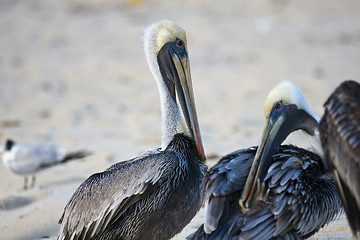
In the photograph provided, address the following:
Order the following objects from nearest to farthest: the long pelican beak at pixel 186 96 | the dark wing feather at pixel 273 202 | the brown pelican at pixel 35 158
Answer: the dark wing feather at pixel 273 202, the long pelican beak at pixel 186 96, the brown pelican at pixel 35 158

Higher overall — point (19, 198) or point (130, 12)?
point (130, 12)

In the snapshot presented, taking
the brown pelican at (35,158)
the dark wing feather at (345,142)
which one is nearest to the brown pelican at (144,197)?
the dark wing feather at (345,142)

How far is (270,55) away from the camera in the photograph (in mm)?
10586

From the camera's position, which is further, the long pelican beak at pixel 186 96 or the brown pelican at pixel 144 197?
the long pelican beak at pixel 186 96

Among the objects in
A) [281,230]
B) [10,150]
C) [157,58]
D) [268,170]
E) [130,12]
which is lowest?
[281,230]

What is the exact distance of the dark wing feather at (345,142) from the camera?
2.98 meters

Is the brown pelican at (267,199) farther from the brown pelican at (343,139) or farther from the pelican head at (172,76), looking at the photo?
the pelican head at (172,76)

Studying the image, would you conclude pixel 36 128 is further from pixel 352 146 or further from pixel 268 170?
pixel 352 146

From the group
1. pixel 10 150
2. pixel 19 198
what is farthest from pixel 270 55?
pixel 19 198

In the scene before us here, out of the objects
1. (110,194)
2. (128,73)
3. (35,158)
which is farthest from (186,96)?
(128,73)

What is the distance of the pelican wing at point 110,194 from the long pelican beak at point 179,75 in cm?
48

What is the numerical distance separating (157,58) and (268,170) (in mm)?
1488

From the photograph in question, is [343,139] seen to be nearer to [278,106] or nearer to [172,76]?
[278,106]

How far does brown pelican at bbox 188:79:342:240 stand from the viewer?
325 cm
